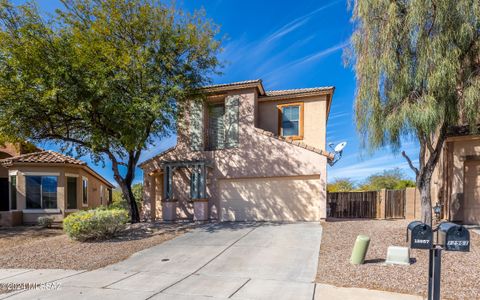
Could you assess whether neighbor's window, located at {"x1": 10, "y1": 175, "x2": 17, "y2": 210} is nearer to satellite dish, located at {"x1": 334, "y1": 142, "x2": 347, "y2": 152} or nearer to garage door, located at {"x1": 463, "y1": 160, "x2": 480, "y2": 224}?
satellite dish, located at {"x1": 334, "y1": 142, "x2": 347, "y2": 152}

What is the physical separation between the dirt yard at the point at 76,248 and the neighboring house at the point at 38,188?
→ 118 inches

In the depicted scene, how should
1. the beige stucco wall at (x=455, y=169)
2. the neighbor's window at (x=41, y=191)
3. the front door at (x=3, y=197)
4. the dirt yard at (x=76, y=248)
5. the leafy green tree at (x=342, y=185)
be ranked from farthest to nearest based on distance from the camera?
the leafy green tree at (x=342, y=185)
the front door at (x=3, y=197)
the neighbor's window at (x=41, y=191)
the beige stucco wall at (x=455, y=169)
the dirt yard at (x=76, y=248)

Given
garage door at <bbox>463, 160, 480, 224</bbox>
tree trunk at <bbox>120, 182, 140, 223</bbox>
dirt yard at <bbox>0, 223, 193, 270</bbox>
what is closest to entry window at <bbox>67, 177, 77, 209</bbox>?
dirt yard at <bbox>0, 223, 193, 270</bbox>

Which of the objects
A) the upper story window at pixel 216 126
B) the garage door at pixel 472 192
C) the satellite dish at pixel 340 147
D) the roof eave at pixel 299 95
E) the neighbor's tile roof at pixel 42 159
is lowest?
the garage door at pixel 472 192

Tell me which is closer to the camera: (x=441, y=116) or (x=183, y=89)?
Result: (x=441, y=116)

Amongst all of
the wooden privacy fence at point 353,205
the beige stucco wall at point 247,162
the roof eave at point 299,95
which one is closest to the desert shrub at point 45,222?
the beige stucco wall at point 247,162

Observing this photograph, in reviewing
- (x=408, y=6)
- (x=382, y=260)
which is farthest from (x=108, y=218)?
(x=408, y=6)

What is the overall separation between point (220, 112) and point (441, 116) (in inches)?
381

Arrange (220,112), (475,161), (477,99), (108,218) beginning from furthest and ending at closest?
(220,112) → (475,161) → (108,218) → (477,99)

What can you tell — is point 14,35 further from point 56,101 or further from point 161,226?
point 161,226

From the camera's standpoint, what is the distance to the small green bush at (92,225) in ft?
31.8

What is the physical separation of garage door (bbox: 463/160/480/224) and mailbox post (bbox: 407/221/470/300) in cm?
959

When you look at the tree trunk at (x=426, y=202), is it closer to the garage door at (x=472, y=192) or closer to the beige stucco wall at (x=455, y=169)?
the beige stucco wall at (x=455, y=169)

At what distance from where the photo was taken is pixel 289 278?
235 inches
